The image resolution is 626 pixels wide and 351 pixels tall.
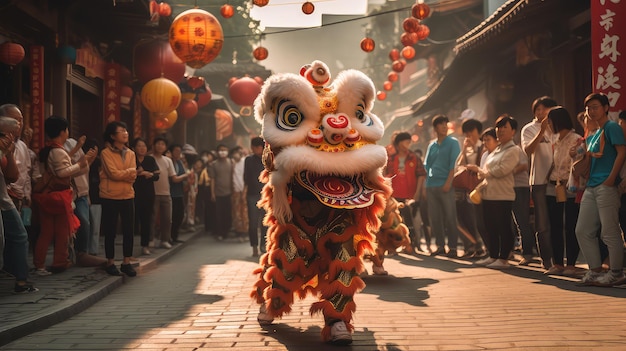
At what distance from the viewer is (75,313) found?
6.99m

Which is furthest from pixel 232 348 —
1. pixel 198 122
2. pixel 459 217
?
pixel 198 122

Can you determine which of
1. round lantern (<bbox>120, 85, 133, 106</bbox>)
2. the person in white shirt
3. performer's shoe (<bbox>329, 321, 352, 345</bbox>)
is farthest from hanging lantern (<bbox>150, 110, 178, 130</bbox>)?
performer's shoe (<bbox>329, 321, 352, 345</bbox>)

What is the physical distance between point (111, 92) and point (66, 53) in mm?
3625

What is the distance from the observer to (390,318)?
6.25 meters

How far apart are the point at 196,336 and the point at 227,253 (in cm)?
795

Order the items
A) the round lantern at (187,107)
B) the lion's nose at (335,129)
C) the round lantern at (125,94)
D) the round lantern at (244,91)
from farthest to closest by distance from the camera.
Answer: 1. the round lantern at (187,107)
2. the round lantern at (244,91)
3. the round lantern at (125,94)
4. the lion's nose at (335,129)

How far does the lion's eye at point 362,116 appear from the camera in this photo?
5988 millimetres

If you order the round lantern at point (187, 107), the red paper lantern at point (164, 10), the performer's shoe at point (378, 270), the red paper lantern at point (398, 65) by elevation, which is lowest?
the performer's shoe at point (378, 270)

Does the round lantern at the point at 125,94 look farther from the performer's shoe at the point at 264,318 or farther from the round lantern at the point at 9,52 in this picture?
the performer's shoe at the point at 264,318

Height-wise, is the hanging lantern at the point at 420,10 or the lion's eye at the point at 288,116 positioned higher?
the hanging lantern at the point at 420,10

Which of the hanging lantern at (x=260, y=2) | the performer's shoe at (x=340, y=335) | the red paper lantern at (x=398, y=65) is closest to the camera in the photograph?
the performer's shoe at (x=340, y=335)

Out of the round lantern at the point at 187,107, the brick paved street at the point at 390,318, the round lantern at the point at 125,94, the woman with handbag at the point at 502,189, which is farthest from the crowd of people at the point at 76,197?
the round lantern at the point at 187,107

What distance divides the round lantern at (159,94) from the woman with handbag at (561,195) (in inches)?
340

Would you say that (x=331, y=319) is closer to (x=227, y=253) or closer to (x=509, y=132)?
→ (x=509, y=132)
